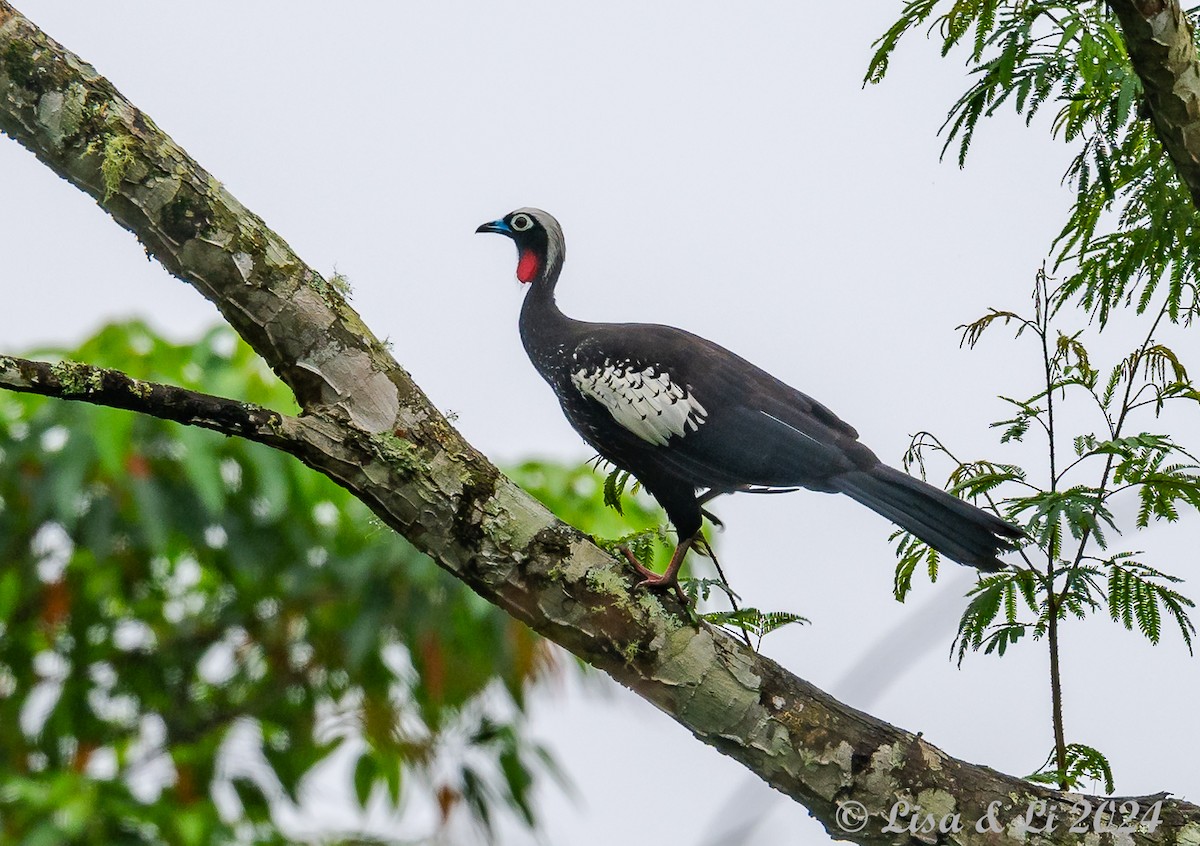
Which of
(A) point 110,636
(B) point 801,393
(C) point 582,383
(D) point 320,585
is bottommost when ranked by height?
(A) point 110,636

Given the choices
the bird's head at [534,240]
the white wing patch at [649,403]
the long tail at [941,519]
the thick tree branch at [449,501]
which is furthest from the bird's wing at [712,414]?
the thick tree branch at [449,501]

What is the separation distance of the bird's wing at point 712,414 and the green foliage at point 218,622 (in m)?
1.38

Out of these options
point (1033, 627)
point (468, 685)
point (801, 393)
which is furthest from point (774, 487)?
point (468, 685)

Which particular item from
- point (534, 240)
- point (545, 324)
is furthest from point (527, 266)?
point (545, 324)

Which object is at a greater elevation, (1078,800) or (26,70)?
(1078,800)

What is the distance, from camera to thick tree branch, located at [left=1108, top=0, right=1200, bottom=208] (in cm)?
180

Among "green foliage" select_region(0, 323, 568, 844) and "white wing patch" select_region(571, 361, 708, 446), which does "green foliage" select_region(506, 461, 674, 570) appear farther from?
"white wing patch" select_region(571, 361, 708, 446)

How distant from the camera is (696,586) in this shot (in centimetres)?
241

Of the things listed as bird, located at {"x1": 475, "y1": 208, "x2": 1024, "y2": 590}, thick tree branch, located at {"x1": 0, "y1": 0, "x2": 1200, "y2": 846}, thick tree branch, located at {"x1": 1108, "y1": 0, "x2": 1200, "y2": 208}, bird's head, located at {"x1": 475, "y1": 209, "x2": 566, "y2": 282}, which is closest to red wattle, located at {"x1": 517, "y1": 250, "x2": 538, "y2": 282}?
bird's head, located at {"x1": 475, "y1": 209, "x2": 566, "y2": 282}

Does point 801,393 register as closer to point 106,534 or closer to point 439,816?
point 439,816

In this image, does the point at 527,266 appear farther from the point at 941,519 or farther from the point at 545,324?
the point at 941,519

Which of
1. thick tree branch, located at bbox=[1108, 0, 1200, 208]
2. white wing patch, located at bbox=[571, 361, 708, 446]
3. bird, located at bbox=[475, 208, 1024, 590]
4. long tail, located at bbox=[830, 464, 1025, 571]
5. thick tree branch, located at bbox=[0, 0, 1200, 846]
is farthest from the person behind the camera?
white wing patch, located at bbox=[571, 361, 708, 446]

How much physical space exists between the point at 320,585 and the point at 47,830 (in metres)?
1.24

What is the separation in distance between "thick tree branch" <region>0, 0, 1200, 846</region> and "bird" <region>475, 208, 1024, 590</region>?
0.33 metres
